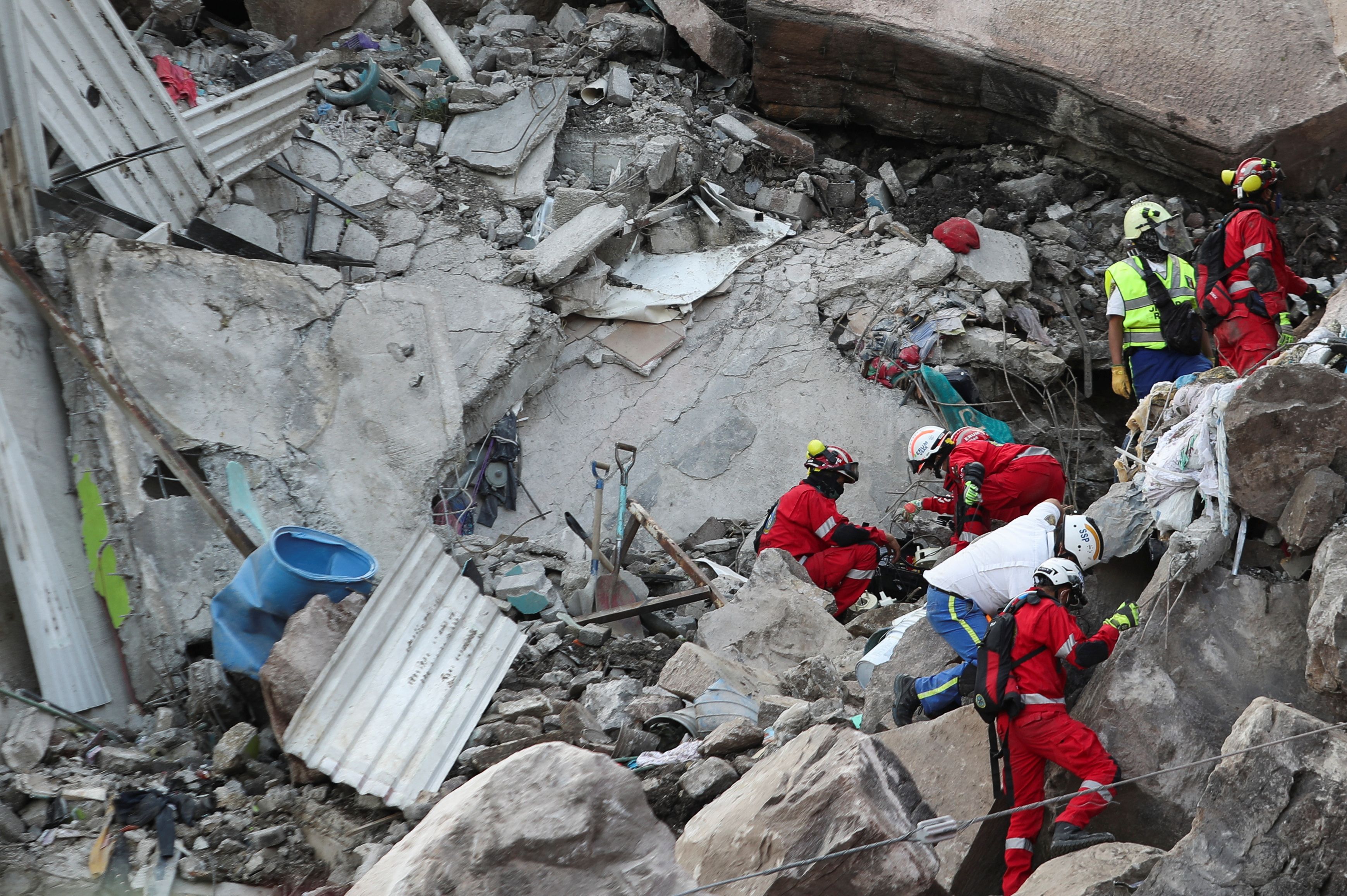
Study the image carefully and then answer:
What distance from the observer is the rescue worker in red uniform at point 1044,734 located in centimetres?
354

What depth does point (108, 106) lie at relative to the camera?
548 centimetres

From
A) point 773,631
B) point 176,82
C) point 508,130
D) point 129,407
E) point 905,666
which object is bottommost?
point 773,631

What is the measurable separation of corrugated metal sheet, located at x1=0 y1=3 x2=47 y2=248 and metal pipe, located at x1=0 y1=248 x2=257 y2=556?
0.24m

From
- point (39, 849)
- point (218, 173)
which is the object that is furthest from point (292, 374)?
point (39, 849)

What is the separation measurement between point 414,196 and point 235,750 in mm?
4722

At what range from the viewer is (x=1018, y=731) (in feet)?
11.9

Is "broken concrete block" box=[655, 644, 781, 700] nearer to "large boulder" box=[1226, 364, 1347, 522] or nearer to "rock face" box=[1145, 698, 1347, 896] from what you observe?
"rock face" box=[1145, 698, 1347, 896]

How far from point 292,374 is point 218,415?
0.48 metres

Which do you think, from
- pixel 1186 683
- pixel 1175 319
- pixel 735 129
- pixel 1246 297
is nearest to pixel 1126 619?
pixel 1186 683

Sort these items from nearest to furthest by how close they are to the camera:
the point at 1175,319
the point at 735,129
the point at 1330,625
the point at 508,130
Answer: the point at 1330,625, the point at 1175,319, the point at 508,130, the point at 735,129

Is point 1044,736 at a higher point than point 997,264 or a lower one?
higher

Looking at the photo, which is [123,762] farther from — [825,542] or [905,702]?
[825,542]

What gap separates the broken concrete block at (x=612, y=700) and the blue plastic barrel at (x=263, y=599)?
1.08 meters

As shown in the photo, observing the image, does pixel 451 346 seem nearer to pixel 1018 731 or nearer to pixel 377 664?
pixel 377 664
